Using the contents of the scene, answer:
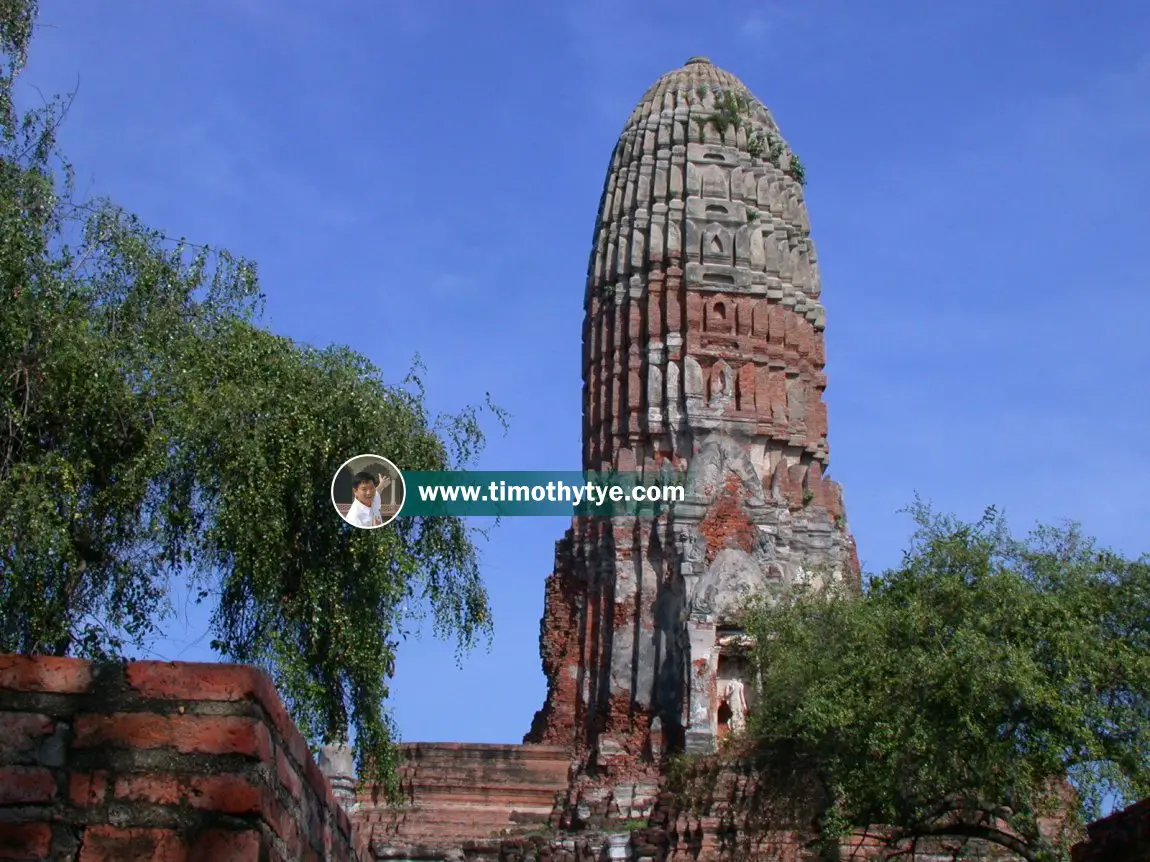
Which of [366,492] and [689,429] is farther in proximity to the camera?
[689,429]

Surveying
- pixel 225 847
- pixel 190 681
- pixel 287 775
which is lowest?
pixel 225 847

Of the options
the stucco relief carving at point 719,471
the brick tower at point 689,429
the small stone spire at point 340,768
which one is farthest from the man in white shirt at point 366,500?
the stucco relief carving at point 719,471

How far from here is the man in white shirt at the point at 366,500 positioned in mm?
15367

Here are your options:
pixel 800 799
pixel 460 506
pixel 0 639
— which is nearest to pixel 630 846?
pixel 800 799

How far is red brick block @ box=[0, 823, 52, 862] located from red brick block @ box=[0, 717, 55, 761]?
0.26 meters

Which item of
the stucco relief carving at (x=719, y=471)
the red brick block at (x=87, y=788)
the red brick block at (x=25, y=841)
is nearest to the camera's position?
the red brick block at (x=25, y=841)

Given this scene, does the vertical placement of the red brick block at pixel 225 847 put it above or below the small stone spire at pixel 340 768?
below

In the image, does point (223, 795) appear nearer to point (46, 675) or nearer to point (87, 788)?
point (87, 788)

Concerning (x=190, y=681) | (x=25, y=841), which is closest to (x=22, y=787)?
(x=25, y=841)

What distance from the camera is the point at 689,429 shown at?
108ft

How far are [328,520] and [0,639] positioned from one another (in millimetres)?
3543

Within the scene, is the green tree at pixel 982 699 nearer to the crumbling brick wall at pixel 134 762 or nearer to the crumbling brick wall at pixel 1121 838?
the crumbling brick wall at pixel 1121 838

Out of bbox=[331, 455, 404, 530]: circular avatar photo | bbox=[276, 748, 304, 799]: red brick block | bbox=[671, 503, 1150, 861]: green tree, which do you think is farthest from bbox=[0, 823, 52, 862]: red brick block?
bbox=[671, 503, 1150, 861]: green tree

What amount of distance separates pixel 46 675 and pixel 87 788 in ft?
1.46
